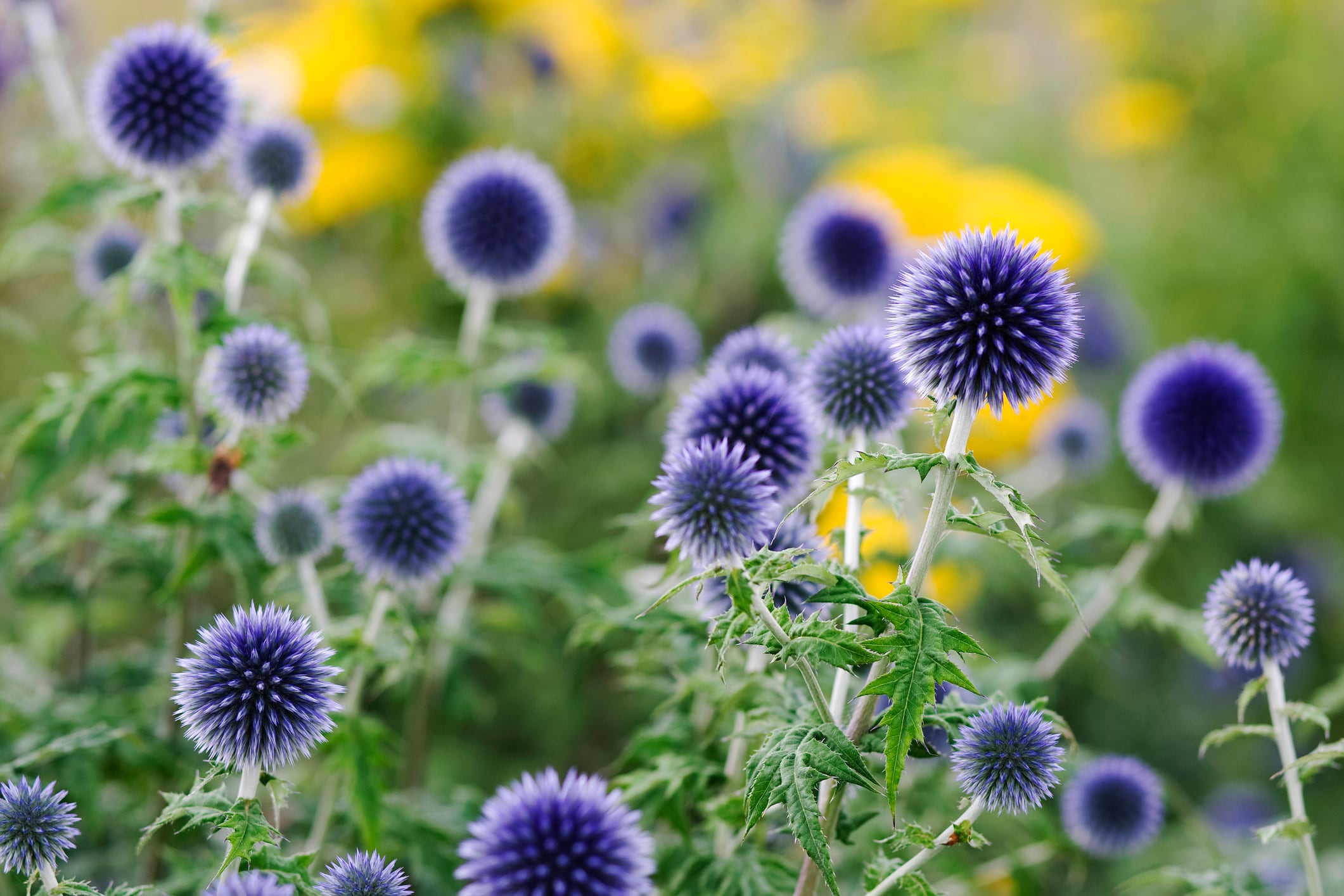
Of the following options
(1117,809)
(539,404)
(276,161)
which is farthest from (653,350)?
(1117,809)

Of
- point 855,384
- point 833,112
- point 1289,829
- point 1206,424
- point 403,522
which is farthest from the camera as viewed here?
point 833,112

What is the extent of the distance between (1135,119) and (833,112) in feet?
5.45

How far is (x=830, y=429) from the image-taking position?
74.3 inches

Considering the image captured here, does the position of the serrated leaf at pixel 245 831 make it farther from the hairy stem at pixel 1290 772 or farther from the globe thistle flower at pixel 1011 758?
the hairy stem at pixel 1290 772

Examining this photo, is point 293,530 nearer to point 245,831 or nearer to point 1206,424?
point 245,831

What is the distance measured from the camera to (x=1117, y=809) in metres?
2.00

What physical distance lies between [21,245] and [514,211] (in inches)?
47.3

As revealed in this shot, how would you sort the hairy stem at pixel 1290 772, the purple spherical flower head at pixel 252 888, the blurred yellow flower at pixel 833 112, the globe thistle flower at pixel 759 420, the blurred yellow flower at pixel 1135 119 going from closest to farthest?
1. the purple spherical flower head at pixel 252 888
2. the hairy stem at pixel 1290 772
3. the globe thistle flower at pixel 759 420
4. the blurred yellow flower at pixel 833 112
5. the blurred yellow flower at pixel 1135 119

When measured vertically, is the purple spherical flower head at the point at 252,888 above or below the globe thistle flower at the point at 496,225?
below

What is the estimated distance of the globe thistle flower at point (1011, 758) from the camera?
1360 mm

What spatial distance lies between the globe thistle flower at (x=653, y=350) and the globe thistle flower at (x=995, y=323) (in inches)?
61.3

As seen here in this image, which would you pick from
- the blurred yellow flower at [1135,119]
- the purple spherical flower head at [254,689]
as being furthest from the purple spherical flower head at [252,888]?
the blurred yellow flower at [1135,119]

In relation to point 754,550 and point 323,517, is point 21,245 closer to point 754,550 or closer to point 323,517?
point 323,517

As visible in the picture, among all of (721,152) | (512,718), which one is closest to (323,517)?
(512,718)
